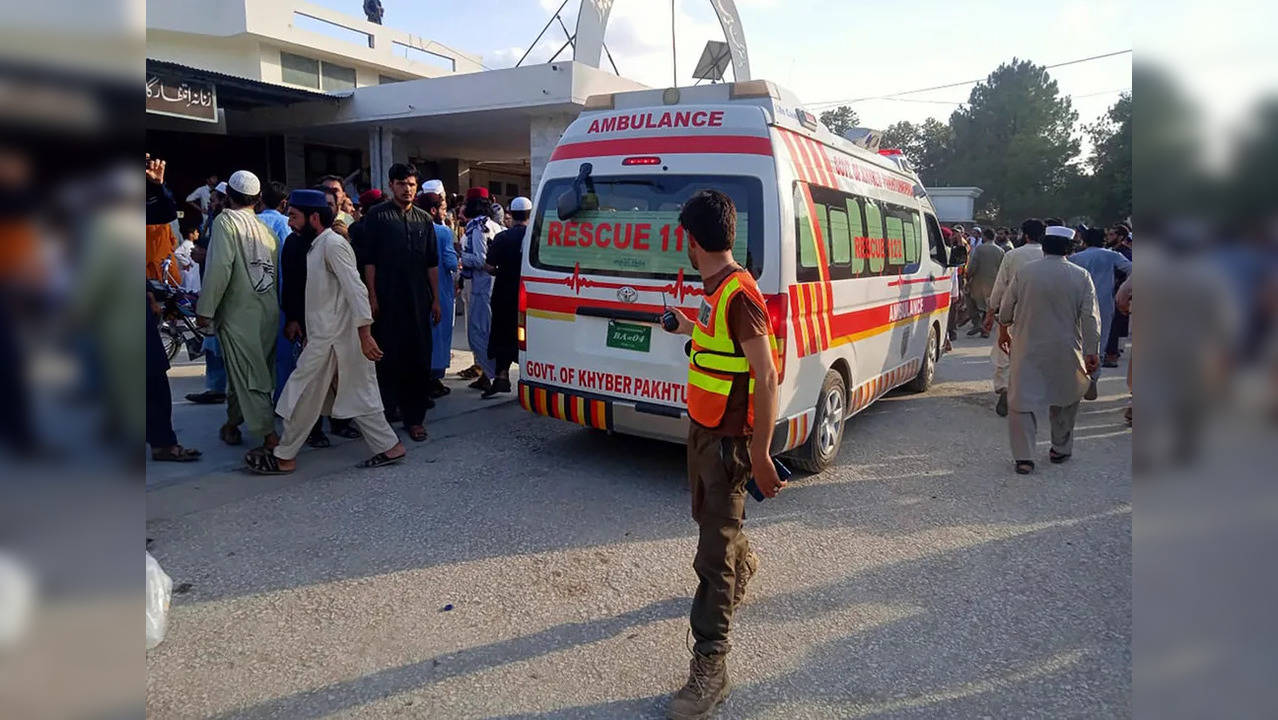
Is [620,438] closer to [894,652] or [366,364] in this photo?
[366,364]

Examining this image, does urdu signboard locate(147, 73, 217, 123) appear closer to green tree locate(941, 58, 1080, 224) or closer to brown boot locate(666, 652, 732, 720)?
brown boot locate(666, 652, 732, 720)

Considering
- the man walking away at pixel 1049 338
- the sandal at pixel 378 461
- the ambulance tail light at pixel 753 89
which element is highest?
the ambulance tail light at pixel 753 89

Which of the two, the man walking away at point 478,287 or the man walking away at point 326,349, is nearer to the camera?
the man walking away at point 326,349

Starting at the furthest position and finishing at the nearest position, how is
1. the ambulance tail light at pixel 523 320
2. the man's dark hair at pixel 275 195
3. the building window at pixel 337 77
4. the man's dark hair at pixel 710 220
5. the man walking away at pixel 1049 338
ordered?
the building window at pixel 337 77 → the man's dark hair at pixel 275 195 → the man walking away at pixel 1049 338 → the ambulance tail light at pixel 523 320 → the man's dark hair at pixel 710 220

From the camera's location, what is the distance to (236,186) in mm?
4945

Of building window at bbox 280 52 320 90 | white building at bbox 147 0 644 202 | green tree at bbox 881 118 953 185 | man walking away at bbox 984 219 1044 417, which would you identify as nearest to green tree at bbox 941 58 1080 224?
green tree at bbox 881 118 953 185

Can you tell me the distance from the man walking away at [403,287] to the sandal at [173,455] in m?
1.38

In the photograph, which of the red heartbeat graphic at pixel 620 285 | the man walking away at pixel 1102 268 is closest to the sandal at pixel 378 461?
the red heartbeat graphic at pixel 620 285

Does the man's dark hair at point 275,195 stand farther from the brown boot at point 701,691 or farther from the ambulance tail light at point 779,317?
the brown boot at point 701,691

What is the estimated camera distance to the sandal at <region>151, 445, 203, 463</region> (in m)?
5.22

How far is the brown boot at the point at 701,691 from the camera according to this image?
262cm

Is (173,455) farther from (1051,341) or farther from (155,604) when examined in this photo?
(1051,341)

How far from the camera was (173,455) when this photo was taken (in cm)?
524

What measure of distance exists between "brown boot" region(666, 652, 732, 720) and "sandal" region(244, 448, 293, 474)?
3.46 m
